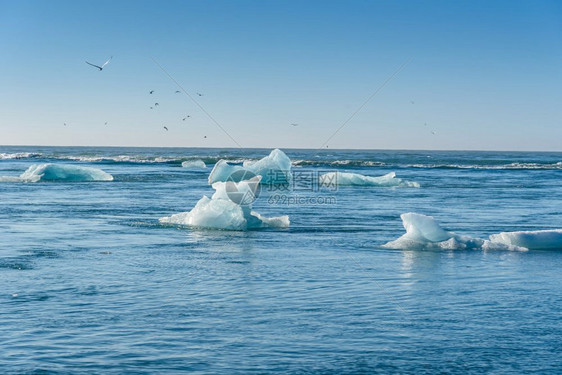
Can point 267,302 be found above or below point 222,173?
below

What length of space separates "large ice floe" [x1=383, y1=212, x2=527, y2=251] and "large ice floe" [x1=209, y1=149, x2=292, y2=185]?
57.2ft

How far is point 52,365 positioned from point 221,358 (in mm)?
1405

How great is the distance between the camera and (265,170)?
3086 centimetres

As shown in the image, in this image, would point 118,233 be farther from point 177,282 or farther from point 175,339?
point 175,339

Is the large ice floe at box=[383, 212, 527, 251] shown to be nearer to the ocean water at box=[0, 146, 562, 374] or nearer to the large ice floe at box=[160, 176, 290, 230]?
the ocean water at box=[0, 146, 562, 374]

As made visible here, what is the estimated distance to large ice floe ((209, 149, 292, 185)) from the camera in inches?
1167

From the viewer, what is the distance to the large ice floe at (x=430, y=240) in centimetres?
1236

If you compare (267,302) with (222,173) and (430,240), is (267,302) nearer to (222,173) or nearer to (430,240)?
(430,240)

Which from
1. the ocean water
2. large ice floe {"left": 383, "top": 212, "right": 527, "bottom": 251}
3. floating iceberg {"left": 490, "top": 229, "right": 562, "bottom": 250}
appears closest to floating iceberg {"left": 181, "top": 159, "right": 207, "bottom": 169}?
the ocean water

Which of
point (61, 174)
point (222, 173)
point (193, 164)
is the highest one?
point (222, 173)

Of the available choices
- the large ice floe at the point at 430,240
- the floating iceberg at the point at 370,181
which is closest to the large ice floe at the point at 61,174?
the floating iceberg at the point at 370,181

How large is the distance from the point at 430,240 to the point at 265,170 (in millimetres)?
18765

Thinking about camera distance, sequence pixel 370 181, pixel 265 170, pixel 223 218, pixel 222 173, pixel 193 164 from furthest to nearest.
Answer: pixel 193 164
pixel 370 181
pixel 265 170
pixel 222 173
pixel 223 218

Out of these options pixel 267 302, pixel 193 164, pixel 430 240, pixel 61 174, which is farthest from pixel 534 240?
pixel 193 164
